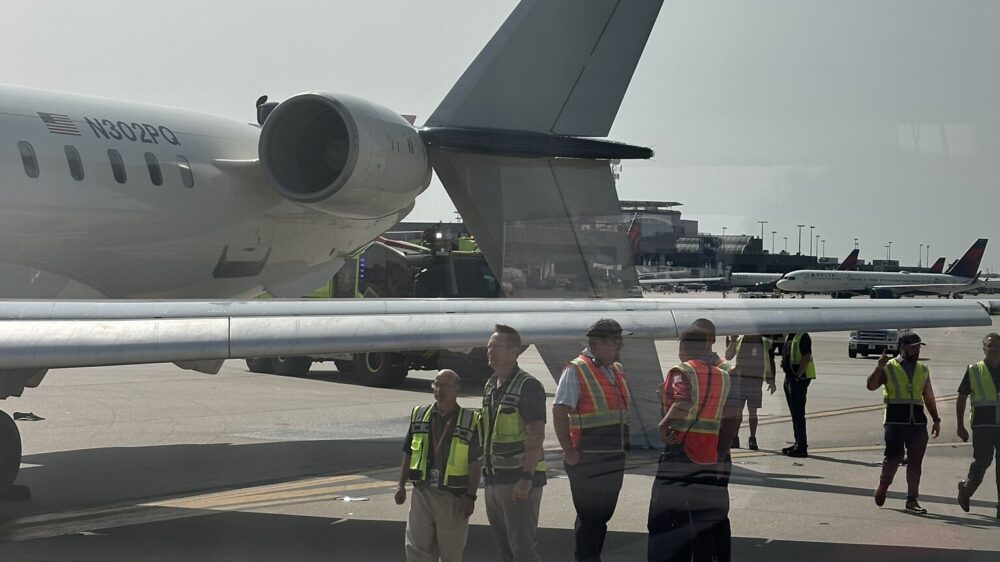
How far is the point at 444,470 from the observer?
5.47 meters

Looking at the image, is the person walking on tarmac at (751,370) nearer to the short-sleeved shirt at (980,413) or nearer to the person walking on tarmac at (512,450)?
the person walking on tarmac at (512,450)

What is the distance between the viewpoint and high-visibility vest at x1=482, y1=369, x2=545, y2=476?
537cm

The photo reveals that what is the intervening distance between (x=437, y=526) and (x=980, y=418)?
3.53 m

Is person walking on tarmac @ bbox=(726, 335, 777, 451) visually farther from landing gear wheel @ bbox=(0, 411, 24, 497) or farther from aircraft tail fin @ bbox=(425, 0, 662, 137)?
landing gear wheel @ bbox=(0, 411, 24, 497)

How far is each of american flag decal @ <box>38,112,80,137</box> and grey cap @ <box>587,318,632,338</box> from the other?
3.34 meters

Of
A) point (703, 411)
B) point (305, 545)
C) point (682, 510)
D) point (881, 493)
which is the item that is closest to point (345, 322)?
point (305, 545)

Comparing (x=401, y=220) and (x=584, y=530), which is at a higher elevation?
(x=401, y=220)

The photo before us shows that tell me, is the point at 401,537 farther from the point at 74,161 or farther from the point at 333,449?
the point at 74,161

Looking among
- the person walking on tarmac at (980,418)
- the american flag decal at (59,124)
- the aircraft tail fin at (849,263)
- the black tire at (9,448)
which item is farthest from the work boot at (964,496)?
the american flag decal at (59,124)

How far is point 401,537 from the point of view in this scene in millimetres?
5848

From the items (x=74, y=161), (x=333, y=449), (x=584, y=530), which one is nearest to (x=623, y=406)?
(x=584, y=530)

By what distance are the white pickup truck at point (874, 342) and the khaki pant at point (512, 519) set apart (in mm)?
2282

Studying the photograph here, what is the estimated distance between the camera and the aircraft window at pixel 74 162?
6.93m

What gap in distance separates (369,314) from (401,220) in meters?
1.27
